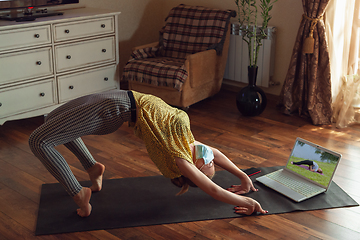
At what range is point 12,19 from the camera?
3.42 m

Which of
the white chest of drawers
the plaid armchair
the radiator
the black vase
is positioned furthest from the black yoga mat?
the radiator

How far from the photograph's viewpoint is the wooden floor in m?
2.15

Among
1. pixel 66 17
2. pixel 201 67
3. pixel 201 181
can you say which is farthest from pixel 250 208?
pixel 66 17

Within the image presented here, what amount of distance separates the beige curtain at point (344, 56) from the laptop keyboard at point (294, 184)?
121 centimetres

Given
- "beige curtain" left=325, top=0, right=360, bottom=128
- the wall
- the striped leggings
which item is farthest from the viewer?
the wall

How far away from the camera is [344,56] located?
375 centimetres

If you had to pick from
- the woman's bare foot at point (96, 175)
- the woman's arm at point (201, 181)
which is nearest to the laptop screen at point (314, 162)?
the woman's arm at point (201, 181)

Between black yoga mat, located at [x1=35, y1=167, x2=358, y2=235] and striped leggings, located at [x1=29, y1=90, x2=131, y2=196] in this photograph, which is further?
black yoga mat, located at [x1=35, y1=167, x2=358, y2=235]

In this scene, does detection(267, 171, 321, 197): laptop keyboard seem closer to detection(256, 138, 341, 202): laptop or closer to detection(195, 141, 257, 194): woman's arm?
detection(256, 138, 341, 202): laptop

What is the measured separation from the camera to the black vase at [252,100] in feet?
12.5

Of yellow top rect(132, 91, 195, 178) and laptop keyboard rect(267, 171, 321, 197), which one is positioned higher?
yellow top rect(132, 91, 195, 178)

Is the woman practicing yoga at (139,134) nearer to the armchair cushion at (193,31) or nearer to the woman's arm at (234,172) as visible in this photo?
the woman's arm at (234,172)

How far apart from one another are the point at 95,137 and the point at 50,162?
51.9 inches

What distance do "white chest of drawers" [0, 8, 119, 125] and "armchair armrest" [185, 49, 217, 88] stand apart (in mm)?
796
